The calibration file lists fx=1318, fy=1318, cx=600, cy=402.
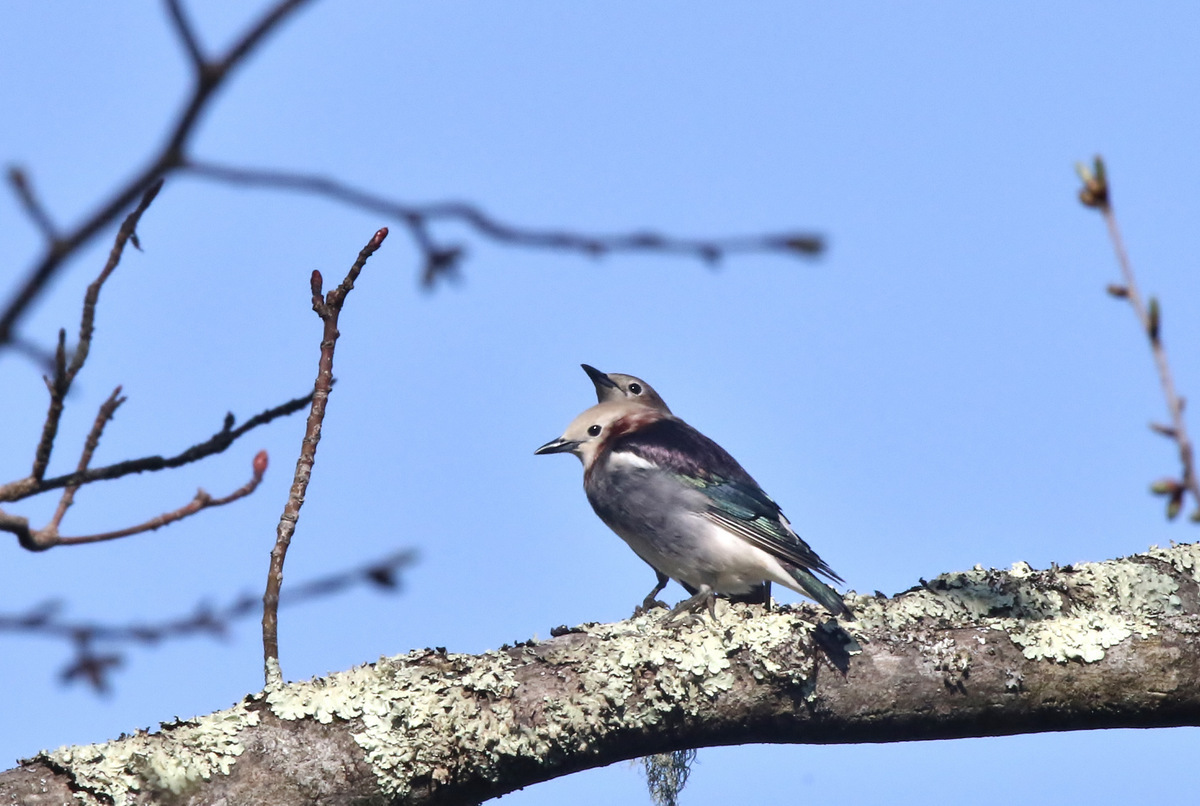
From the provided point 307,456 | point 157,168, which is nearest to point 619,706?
point 307,456

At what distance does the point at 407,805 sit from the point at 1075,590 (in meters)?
2.75

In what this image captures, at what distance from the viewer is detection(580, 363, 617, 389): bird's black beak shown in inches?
323

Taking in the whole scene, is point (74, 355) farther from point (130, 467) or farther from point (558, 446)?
point (558, 446)

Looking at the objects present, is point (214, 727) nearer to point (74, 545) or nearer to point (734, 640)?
point (734, 640)

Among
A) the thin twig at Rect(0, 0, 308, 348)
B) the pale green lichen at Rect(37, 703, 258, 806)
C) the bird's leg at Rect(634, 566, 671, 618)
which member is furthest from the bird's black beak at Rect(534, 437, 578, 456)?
the thin twig at Rect(0, 0, 308, 348)

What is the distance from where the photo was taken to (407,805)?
3824 mm

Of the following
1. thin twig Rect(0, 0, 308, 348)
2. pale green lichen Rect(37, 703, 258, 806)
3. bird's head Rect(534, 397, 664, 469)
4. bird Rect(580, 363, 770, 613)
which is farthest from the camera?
bird Rect(580, 363, 770, 613)

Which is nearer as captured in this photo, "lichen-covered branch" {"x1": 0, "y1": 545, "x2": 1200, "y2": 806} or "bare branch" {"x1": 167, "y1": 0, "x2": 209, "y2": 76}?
"bare branch" {"x1": 167, "y1": 0, "x2": 209, "y2": 76}

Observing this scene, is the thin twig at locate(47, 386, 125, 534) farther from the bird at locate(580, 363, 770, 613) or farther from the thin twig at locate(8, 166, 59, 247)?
the bird at locate(580, 363, 770, 613)

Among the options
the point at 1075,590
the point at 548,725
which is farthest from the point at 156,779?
the point at 1075,590

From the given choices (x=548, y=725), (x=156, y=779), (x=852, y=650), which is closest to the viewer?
(x=156, y=779)

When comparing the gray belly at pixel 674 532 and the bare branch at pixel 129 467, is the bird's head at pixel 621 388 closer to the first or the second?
the gray belly at pixel 674 532

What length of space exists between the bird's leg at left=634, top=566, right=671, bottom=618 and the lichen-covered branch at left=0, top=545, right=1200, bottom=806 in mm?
1397

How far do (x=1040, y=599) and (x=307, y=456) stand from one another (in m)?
2.79
